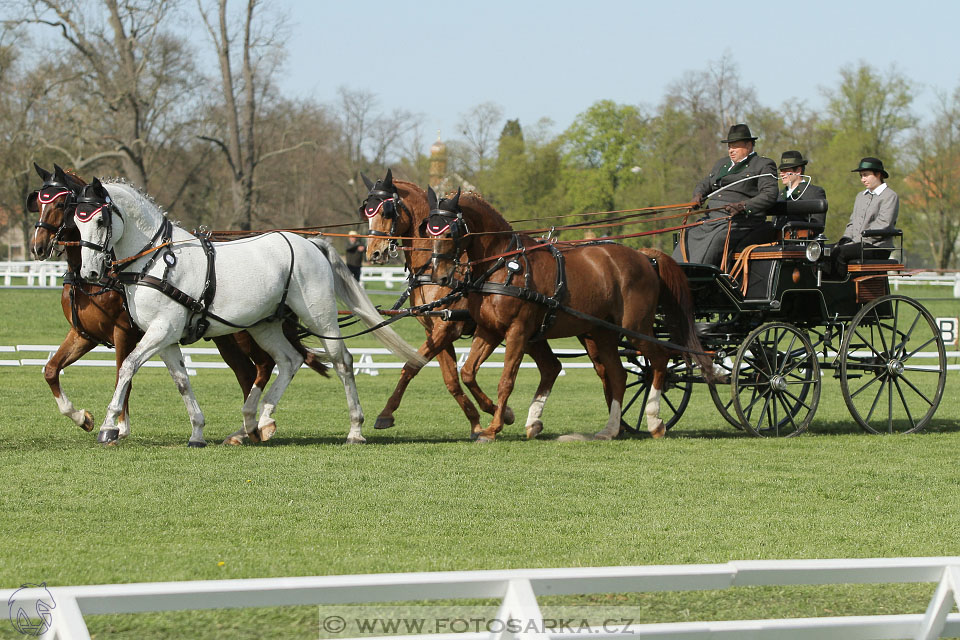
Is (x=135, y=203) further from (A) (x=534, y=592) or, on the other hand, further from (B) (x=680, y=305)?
(A) (x=534, y=592)

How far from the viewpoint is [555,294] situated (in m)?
10.3

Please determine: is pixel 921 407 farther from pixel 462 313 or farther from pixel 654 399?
pixel 462 313

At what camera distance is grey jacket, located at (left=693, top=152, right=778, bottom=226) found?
10.6 meters

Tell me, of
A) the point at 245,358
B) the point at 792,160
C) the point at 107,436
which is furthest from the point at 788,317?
the point at 107,436

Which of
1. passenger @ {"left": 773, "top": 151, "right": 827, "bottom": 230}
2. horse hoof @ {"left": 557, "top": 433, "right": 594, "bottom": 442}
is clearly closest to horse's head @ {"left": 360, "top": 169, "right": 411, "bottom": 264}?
horse hoof @ {"left": 557, "top": 433, "right": 594, "bottom": 442}

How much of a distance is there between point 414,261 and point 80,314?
2953 mm

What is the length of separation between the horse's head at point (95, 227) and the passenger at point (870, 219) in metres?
6.57

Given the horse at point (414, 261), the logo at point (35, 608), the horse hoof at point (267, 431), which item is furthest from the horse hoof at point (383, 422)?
the logo at point (35, 608)

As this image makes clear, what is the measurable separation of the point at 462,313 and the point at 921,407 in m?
7.46

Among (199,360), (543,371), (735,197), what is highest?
(735,197)

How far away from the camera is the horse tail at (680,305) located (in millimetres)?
10820

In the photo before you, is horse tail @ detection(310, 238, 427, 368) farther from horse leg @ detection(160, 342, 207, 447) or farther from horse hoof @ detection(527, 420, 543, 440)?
horse leg @ detection(160, 342, 207, 447)

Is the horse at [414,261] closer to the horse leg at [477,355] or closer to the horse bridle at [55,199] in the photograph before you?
the horse leg at [477,355]

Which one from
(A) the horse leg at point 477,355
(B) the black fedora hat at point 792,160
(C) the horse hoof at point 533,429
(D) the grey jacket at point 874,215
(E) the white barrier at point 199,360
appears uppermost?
(B) the black fedora hat at point 792,160
